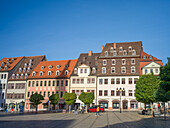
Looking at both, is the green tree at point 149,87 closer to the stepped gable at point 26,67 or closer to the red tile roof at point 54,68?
the red tile roof at point 54,68

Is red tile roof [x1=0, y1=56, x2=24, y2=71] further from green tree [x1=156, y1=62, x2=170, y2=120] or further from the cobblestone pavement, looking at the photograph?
green tree [x1=156, y1=62, x2=170, y2=120]

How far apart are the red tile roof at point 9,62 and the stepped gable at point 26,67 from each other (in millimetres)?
2089

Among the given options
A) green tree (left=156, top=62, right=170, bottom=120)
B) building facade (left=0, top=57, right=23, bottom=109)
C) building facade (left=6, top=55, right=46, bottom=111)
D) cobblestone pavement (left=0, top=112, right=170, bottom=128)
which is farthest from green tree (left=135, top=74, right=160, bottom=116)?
building facade (left=0, top=57, right=23, bottom=109)

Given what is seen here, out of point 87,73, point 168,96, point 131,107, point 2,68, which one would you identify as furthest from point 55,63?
point 168,96

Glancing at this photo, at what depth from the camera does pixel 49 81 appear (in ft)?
219

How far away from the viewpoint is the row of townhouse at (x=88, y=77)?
198ft

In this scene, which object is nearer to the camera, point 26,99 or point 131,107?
point 131,107

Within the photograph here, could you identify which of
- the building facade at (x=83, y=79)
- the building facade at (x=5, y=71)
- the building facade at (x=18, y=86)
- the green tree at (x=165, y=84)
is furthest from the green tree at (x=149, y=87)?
the building facade at (x=5, y=71)

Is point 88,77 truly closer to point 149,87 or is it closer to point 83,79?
point 83,79

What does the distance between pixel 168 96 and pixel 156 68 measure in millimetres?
35072

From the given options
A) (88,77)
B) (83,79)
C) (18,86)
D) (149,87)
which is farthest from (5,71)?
(149,87)

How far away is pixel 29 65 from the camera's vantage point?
74.9 m

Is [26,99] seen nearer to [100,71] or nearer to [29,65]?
[29,65]

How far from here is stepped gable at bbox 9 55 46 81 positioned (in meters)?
71.6
